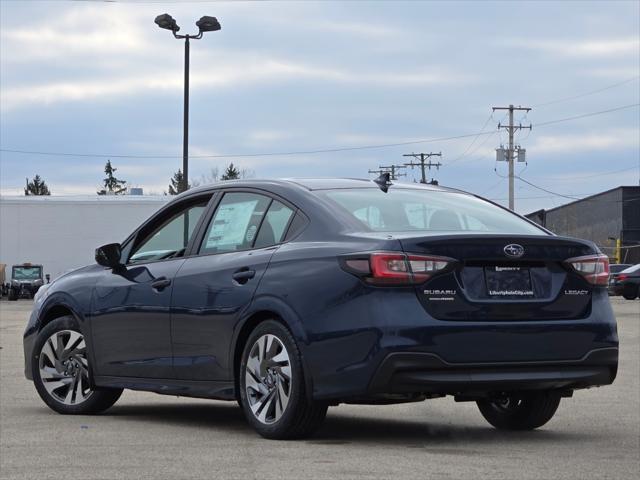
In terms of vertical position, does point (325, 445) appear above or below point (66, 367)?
below

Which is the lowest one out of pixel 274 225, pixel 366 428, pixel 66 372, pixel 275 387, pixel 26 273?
pixel 26 273

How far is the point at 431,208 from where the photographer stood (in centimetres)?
828

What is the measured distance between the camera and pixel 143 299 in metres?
9.07

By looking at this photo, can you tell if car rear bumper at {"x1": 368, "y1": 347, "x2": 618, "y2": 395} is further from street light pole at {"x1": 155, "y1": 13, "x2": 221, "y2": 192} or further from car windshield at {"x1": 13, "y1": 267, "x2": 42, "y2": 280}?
car windshield at {"x1": 13, "y1": 267, "x2": 42, "y2": 280}

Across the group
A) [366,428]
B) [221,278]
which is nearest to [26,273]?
[366,428]

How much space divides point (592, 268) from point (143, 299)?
3.02 m

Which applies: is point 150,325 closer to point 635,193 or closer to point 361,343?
point 361,343

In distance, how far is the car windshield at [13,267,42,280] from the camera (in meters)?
64.0

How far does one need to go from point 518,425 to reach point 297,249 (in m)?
2.00

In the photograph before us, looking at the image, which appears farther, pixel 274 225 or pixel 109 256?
pixel 109 256

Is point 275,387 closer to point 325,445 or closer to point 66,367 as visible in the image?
point 325,445

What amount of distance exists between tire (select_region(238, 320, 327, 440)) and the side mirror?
182cm

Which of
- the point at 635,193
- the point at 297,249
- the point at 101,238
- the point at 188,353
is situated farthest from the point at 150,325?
the point at 635,193

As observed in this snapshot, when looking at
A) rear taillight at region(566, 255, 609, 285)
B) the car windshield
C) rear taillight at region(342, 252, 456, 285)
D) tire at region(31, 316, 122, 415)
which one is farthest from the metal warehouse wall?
rear taillight at region(342, 252, 456, 285)
